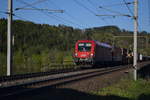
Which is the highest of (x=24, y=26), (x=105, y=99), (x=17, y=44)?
(x=24, y=26)

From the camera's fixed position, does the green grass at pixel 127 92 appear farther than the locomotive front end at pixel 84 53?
No

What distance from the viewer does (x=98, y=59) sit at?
35938mm

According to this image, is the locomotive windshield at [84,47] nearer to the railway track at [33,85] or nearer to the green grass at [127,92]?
the railway track at [33,85]

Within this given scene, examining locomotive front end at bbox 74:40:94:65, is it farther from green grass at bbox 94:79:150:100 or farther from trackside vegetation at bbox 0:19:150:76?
green grass at bbox 94:79:150:100

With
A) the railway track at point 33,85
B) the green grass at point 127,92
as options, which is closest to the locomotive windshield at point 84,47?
the railway track at point 33,85

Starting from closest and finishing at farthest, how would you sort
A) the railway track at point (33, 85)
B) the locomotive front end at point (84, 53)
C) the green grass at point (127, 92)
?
the railway track at point (33, 85) → the green grass at point (127, 92) → the locomotive front end at point (84, 53)

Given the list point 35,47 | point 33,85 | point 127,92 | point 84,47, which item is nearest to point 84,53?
point 84,47

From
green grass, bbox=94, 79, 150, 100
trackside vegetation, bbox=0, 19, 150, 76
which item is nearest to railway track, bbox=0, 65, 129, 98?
green grass, bbox=94, 79, 150, 100

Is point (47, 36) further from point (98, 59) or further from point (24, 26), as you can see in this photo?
point (98, 59)

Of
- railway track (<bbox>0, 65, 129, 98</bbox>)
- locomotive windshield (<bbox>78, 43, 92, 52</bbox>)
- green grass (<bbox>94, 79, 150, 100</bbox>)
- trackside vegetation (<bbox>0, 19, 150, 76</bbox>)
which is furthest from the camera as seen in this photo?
trackside vegetation (<bbox>0, 19, 150, 76</bbox>)

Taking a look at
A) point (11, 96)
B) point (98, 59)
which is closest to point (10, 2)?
point (11, 96)

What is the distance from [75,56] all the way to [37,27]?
48930 mm

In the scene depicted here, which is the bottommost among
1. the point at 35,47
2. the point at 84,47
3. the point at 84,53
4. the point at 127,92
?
the point at 127,92

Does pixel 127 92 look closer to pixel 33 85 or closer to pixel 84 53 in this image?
pixel 33 85
